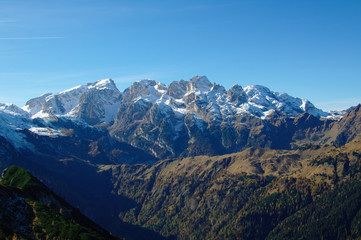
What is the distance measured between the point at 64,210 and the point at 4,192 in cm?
2623

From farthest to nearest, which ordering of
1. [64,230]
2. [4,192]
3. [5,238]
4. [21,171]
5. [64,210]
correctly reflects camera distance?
1. [21,171]
2. [64,210]
3. [4,192]
4. [64,230]
5. [5,238]

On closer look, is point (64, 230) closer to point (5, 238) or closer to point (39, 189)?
point (5, 238)

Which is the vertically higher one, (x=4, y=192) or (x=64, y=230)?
(x=4, y=192)

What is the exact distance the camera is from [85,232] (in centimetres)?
8906

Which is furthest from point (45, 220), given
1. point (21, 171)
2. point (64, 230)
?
point (21, 171)

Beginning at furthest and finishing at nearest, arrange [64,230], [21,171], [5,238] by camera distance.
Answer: [21,171] < [64,230] < [5,238]

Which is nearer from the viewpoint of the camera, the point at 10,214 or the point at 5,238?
the point at 5,238

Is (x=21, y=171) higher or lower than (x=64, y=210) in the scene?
higher

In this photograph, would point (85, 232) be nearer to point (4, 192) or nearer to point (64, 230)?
point (64, 230)

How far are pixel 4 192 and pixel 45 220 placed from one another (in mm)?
16139

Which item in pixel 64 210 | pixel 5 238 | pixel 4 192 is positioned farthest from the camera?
pixel 64 210

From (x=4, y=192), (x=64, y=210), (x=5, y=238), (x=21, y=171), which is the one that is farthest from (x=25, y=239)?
(x=21, y=171)

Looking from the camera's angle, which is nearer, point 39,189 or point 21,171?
point 39,189

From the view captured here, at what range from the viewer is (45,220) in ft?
299
